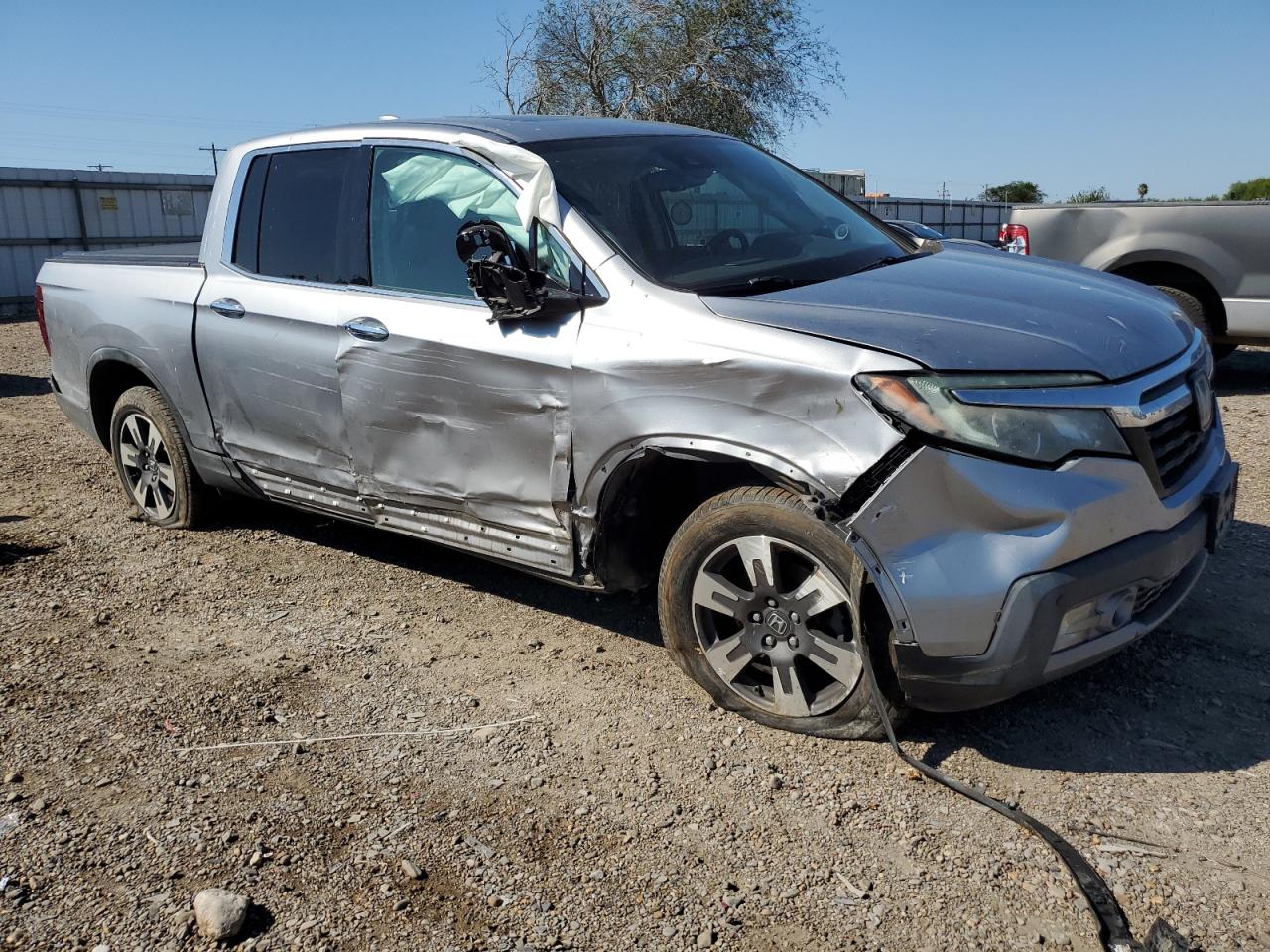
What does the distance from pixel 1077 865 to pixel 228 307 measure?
3836 millimetres

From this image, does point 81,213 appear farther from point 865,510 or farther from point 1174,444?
point 1174,444

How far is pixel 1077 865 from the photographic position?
2654 mm

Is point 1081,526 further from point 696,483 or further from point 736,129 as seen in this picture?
point 736,129

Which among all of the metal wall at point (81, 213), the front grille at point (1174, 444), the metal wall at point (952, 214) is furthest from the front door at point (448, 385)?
the metal wall at point (952, 214)

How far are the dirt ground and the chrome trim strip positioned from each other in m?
0.98

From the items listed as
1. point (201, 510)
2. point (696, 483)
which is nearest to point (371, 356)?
point (696, 483)

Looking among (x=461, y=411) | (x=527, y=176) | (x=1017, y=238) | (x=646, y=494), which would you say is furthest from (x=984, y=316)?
(x=1017, y=238)

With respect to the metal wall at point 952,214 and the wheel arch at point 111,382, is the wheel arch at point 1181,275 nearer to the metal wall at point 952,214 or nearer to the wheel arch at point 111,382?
the wheel arch at point 111,382

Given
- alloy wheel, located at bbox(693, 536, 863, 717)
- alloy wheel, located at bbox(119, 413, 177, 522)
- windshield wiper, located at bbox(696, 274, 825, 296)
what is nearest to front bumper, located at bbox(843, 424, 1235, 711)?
alloy wheel, located at bbox(693, 536, 863, 717)

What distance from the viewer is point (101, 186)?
20.8m

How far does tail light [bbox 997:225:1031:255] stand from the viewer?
918 cm

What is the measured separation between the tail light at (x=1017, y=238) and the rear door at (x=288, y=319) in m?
6.31

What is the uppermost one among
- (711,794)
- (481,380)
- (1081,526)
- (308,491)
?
(481,380)

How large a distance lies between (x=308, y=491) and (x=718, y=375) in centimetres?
217
